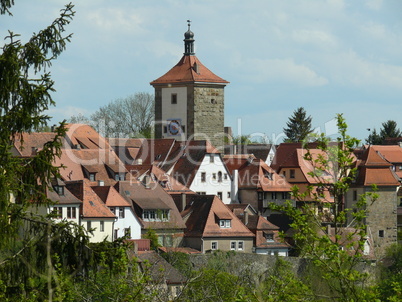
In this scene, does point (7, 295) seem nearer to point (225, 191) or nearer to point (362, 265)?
point (362, 265)

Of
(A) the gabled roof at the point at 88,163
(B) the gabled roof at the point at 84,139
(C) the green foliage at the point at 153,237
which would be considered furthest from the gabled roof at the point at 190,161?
(C) the green foliage at the point at 153,237

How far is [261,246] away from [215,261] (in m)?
8.75

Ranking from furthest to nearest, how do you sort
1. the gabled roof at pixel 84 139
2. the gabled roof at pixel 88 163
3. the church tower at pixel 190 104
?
1. the church tower at pixel 190 104
2. the gabled roof at pixel 84 139
3. the gabled roof at pixel 88 163

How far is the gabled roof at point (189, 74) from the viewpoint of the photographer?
8044cm

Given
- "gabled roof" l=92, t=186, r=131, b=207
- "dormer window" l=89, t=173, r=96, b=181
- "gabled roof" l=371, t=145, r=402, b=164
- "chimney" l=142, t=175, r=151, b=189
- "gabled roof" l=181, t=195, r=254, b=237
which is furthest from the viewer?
"gabled roof" l=371, t=145, r=402, b=164

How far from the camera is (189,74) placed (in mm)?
80688

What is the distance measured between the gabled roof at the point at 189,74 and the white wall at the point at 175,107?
0.64 meters

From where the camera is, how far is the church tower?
80375mm

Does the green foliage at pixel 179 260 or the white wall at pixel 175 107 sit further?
the white wall at pixel 175 107

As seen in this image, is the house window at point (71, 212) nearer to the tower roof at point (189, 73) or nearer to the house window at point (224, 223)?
the house window at point (224, 223)

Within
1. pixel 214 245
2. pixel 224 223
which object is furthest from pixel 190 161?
pixel 214 245

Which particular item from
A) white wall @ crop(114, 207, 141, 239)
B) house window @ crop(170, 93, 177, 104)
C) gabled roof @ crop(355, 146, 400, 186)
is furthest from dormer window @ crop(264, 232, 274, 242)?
house window @ crop(170, 93, 177, 104)

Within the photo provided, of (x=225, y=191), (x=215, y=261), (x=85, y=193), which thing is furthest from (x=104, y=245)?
(x=225, y=191)

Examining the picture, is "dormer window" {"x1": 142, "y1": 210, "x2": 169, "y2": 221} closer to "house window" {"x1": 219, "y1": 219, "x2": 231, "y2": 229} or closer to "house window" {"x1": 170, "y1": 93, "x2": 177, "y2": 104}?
"house window" {"x1": 219, "y1": 219, "x2": 231, "y2": 229}
